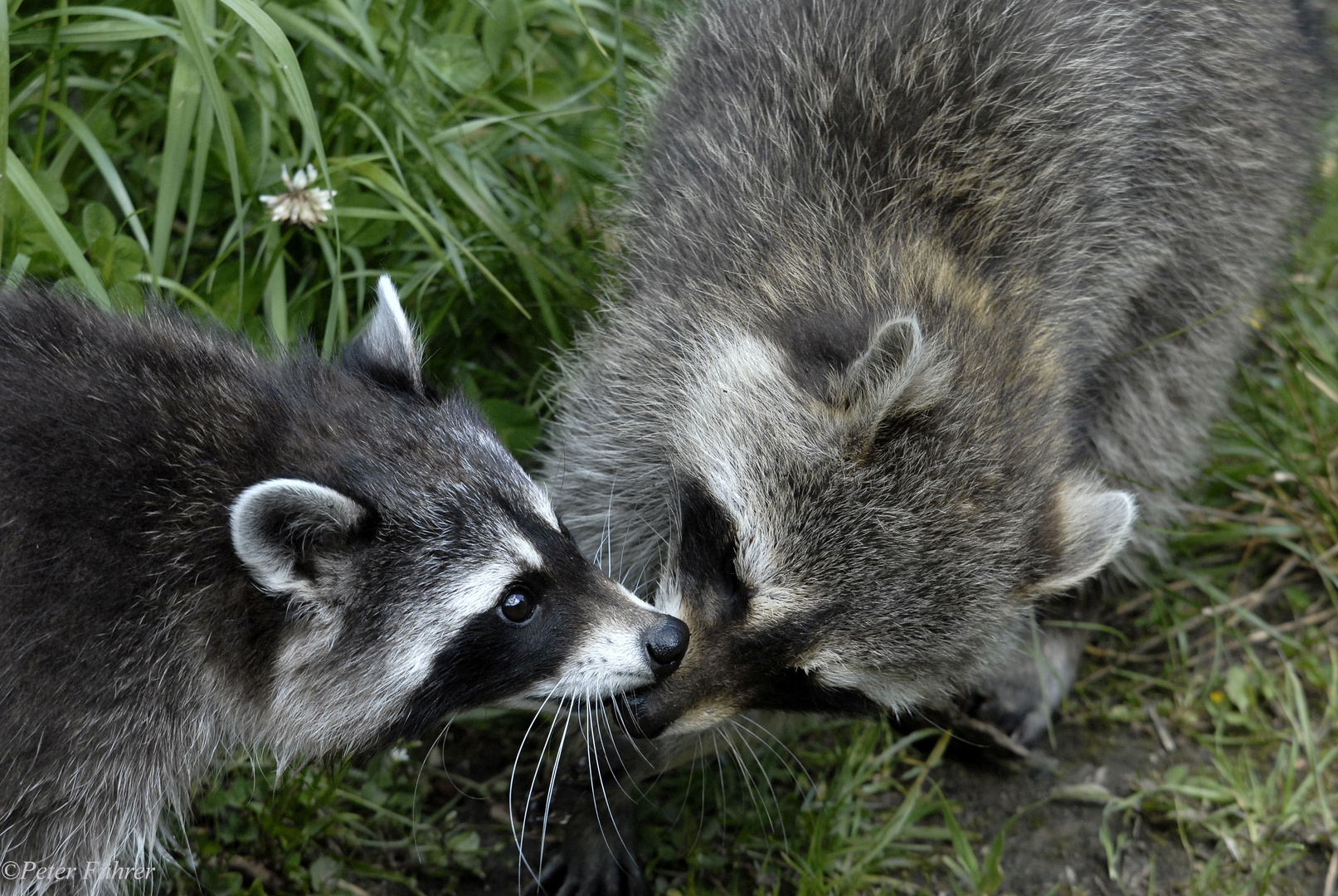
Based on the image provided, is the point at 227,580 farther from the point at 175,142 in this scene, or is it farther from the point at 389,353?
the point at 175,142

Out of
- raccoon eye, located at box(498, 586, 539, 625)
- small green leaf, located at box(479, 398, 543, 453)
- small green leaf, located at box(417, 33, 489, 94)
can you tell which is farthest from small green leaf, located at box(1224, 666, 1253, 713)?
small green leaf, located at box(417, 33, 489, 94)

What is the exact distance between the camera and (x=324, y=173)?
13.8ft

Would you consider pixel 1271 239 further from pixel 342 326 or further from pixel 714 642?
pixel 342 326

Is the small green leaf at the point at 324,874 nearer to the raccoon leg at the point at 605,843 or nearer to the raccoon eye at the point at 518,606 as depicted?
the raccoon leg at the point at 605,843

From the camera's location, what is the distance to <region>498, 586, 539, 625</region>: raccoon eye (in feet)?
11.4

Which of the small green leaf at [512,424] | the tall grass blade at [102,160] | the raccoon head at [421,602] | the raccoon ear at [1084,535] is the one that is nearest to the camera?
the raccoon head at [421,602]

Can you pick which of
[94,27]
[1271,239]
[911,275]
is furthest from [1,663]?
[1271,239]

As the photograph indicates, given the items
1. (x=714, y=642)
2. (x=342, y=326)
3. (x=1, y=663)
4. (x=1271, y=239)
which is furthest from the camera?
(x=1271, y=239)

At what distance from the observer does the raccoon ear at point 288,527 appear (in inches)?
121

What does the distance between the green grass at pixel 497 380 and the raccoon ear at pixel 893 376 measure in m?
1.27

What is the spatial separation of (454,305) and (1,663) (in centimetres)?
241

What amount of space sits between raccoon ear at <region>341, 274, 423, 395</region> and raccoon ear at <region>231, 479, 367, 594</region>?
58 centimetres

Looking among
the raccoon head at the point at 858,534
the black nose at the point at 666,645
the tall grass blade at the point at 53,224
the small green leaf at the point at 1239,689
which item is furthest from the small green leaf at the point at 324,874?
the small green leaf at the point at 1239,689

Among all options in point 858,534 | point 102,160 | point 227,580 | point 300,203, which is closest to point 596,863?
point 858,534
